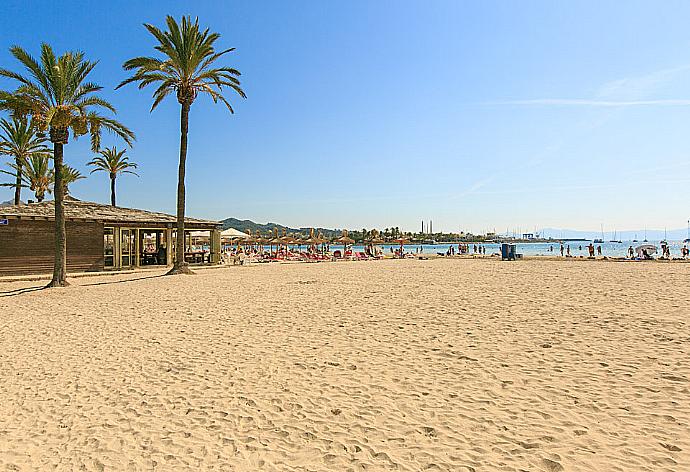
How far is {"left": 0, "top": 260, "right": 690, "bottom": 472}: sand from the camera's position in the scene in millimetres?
3840

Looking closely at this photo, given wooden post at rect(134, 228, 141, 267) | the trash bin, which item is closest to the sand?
wooden post at rect(134, 228, 141, 267)

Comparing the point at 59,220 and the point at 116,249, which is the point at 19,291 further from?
the point at 116,249

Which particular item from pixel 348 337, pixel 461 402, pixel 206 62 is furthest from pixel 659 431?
pixel 206 62

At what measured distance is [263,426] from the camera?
4434 millimetres

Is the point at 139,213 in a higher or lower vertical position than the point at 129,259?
higher

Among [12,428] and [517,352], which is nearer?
[12,428]

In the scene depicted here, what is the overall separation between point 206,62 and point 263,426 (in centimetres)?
1966

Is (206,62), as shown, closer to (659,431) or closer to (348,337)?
(348,337)

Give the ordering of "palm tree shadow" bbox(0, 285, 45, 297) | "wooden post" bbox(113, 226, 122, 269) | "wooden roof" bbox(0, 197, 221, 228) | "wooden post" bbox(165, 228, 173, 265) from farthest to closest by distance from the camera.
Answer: "wooden post" bbox(165, 228, 173, 265)
"wooden post" bbox(113, 226, 122, 269)
"wooden roof" bbox(0, 197, 221, 228)
"palm tree shadow" bbox(0, 285, 45, 297)

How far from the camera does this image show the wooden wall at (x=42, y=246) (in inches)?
745

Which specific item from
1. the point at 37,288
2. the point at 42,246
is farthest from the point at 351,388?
the point at 42,246

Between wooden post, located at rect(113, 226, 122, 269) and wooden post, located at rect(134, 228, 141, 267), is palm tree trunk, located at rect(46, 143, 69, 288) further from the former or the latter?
wooden post, located at rect(134, 228, 141, 267)

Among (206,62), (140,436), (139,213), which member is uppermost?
(206,62)

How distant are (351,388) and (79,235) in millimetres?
20588
